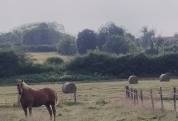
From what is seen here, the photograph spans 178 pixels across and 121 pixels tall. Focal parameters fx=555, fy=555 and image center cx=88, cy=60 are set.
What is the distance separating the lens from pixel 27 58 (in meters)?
77.9

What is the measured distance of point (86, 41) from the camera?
122m

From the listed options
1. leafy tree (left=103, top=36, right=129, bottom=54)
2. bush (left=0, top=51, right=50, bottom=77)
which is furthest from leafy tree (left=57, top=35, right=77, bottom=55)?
bush (left=0, top=51, right=50, bottom=77)

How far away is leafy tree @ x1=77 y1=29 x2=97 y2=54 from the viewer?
120m

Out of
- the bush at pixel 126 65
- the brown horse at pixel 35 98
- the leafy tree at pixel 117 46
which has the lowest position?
the brown horse at pixel 35 98

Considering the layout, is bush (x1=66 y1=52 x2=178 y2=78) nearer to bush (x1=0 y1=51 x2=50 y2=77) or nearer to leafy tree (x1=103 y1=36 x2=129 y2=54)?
bush (x1=0 y1=51 x2=50 y2=77)

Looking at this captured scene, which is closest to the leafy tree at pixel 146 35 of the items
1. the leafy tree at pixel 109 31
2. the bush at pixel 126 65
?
the leafy tree at pixel 109 31

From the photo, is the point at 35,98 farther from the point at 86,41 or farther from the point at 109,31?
the point at 109,31

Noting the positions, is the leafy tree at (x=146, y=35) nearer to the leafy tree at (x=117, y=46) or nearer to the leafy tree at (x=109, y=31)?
the leafy tree at (x=109, y=31)

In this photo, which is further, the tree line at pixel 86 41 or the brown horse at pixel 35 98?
the tree line at pixel 86 41

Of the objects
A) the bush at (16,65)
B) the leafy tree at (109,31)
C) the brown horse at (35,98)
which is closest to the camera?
the brown horse at (35,98)

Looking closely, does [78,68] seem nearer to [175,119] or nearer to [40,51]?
[40,51]

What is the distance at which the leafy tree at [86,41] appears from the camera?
395 feet

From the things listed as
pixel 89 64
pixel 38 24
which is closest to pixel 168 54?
pixel 89 64

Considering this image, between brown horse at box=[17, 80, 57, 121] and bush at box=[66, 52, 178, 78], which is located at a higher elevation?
bush at box=[66, 52, 178, 78]
